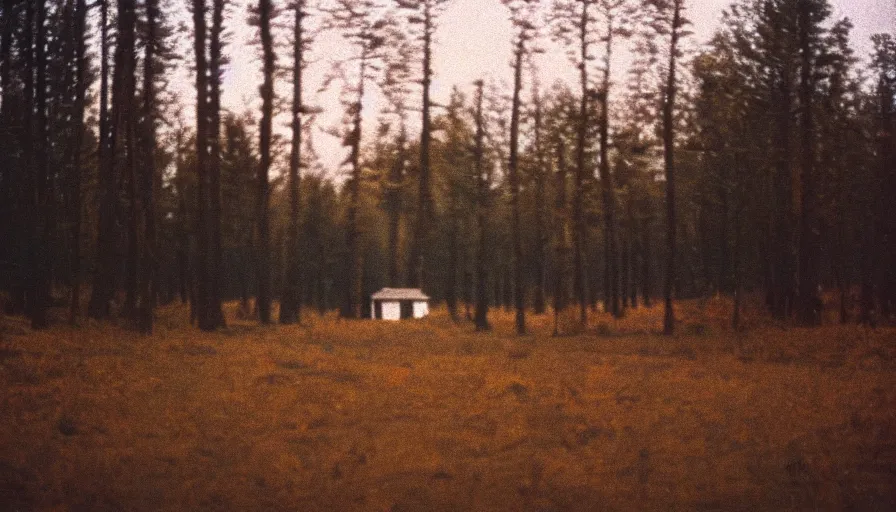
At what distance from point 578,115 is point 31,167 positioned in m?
22.4

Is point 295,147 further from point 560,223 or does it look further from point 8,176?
point 560,223

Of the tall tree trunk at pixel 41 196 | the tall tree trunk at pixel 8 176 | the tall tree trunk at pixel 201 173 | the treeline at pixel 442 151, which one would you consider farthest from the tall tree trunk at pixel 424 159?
the tall tree trunk at pixel 41 196

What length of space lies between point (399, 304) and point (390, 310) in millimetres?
980

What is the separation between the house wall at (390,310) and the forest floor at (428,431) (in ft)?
81.5

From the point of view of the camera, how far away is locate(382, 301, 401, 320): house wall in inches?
1741

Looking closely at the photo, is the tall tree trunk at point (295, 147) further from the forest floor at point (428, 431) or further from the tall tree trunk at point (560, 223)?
the forest floor at point (428, 431)

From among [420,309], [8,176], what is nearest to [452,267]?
[420,309]

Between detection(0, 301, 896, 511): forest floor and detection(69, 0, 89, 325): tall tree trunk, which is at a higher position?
detection(69, 0, 89, 325): tall tree trunk

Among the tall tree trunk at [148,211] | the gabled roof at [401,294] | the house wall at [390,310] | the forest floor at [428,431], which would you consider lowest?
the forest floor at [428,431]

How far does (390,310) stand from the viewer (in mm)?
44469

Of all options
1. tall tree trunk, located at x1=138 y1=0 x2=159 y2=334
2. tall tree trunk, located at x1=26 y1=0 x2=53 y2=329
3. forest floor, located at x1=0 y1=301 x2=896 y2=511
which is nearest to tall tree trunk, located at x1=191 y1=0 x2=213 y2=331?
tall tree trunk, located at x1=138 y1=0 x2=159 y2=334

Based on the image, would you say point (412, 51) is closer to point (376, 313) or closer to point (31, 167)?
point (376, 313)

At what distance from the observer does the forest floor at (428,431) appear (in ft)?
24.8

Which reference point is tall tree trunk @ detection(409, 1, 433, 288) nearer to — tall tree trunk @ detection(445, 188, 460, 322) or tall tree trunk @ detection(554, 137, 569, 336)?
tall tree trunk @ detection(445, 188, 460, 322)
